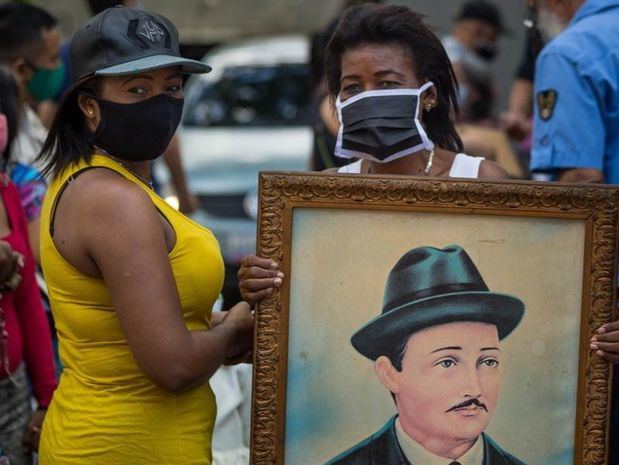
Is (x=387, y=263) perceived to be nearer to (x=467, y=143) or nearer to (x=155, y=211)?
(x=155, y=211)

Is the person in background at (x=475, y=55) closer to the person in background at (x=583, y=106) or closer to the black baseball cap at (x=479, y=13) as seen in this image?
the black baseball cap at (x=479, y=13)

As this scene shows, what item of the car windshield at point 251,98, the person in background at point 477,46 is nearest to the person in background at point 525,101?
the person in background at point 477,46

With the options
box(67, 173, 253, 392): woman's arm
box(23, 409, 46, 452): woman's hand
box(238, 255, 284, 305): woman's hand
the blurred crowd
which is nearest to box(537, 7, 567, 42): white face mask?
the blurred crowd

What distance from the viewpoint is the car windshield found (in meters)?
8.91

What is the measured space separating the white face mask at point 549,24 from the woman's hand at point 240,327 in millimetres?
1917

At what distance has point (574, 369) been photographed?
291 centimetres

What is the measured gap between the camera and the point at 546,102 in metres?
3.97

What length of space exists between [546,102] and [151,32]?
1.58 metres

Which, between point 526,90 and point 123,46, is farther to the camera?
point 526,90

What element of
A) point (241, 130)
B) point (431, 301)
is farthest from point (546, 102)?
point (241, 130)

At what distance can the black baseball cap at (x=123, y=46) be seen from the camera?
2916mm

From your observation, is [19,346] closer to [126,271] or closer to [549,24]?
[126,271]

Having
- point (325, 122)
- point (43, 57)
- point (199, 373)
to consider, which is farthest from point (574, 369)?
point (43, 57)

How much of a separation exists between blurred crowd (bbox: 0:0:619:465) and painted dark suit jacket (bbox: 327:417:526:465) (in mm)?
359
